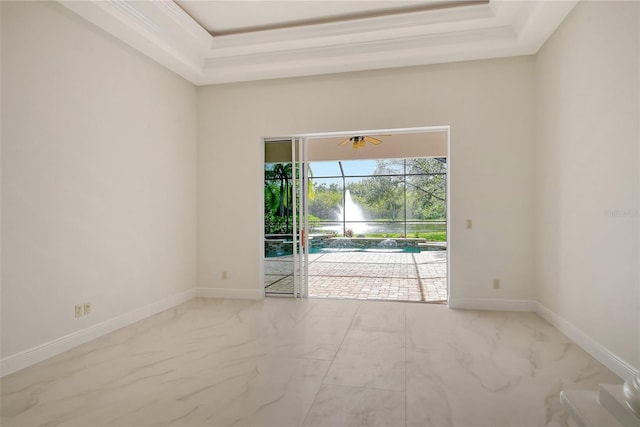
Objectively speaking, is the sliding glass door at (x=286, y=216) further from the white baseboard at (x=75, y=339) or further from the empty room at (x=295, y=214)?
the white baseboard at (x=75, y=339)

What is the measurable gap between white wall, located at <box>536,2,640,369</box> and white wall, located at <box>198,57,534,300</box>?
12.5 inches

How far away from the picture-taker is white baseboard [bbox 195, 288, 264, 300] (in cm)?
494

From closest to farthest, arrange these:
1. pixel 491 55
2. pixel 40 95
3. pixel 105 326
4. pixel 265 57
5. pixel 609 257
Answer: pixel 609 257 < pixel 40 95 < pixel 105 326 < pixel 491 55 < pixel 265 57

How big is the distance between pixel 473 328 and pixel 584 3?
3.15m

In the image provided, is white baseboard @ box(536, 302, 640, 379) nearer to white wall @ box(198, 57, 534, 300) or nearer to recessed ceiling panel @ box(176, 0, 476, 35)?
white wall @ box(198, 57, 534, 300)

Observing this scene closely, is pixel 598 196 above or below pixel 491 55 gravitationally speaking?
below

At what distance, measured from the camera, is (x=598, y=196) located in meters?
2.83

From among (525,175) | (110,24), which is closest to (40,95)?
(110,24)

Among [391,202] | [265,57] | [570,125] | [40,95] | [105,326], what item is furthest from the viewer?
[391,202]

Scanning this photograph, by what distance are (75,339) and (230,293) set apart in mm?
2055

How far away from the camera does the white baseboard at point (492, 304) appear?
13.8ft

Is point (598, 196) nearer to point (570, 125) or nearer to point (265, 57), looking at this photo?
point (570, 125)

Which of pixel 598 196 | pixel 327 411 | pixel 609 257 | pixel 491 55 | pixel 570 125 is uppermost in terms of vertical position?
pixel 491 55

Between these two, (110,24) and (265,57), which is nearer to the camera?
(110,24)
